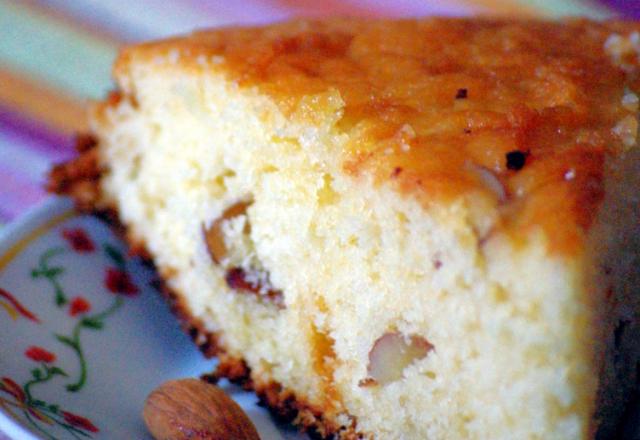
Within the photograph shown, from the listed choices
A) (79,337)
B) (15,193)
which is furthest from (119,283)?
(15,193)

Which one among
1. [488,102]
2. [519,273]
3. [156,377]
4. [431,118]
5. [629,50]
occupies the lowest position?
[156,377]

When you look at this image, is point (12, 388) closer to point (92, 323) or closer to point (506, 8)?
point (92, 323)

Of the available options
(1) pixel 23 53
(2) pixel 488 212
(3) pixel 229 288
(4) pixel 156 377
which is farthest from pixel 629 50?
(1) pixel 23 53

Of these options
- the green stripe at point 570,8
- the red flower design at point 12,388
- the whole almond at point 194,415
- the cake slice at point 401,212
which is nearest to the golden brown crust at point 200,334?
the cake slice at point 401,212

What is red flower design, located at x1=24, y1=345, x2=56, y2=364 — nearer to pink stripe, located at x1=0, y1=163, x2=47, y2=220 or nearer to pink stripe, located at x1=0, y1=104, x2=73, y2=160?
pink stripe, located at x1=0, y1=163, x2=47, y2=220

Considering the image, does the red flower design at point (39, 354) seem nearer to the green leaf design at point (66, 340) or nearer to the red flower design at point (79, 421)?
the green leaf design at point (66, 340)

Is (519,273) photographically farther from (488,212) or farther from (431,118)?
(431,118)

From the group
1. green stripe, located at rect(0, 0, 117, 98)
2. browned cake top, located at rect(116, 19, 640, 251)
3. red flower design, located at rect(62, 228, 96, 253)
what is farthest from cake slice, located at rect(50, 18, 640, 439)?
green stripe, located at rect(0, 0, 117, 98)
